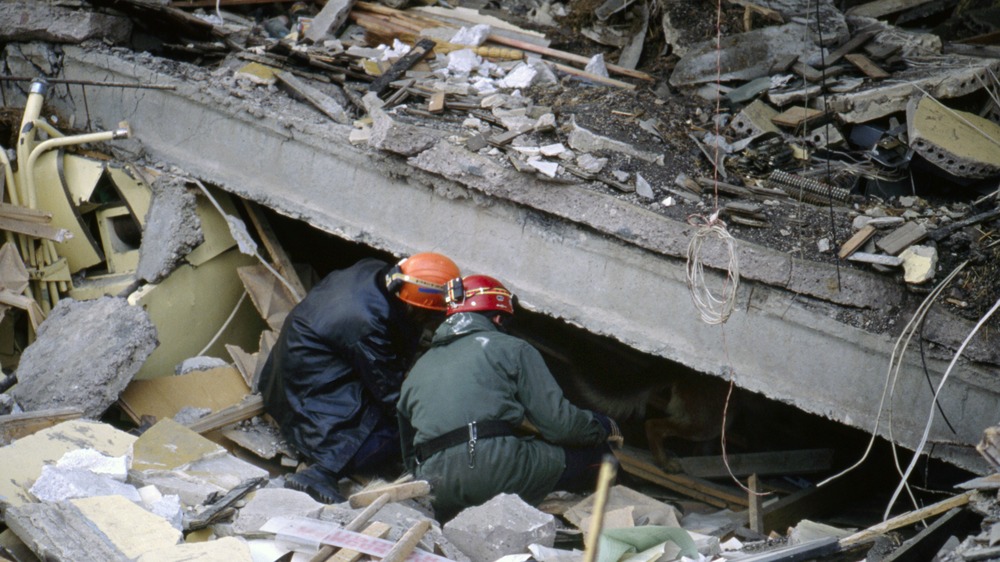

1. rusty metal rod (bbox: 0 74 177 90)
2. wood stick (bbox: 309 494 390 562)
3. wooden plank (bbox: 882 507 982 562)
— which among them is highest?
rusty metal rod (bbox: 0 74 177 90)

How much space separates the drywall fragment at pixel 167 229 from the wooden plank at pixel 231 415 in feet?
4.20

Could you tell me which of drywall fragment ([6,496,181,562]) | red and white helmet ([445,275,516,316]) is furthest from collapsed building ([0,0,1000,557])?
drywall fragment ([6,496,181,562])

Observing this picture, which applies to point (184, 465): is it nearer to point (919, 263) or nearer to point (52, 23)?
point (52, 23)

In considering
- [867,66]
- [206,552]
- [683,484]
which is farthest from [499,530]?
[867,66]

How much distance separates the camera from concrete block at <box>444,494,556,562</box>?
4.86 metres

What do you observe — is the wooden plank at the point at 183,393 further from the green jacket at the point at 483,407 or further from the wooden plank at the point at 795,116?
the wooden plank at the point at 795,116

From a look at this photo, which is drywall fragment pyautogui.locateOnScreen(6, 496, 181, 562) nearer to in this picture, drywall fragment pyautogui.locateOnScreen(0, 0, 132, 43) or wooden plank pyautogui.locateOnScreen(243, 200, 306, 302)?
wooden plank pyautogui.locateOnScreen(243, 200, 306, 302)

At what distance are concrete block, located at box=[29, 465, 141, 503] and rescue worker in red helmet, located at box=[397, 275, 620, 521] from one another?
1717 mm

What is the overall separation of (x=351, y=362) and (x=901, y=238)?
362 centimetres

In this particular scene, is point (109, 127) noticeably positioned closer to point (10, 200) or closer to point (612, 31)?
point (10, 200)

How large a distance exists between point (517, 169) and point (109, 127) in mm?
3779

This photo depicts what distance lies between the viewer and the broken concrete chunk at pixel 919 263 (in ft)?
18.2

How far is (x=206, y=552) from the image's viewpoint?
14.7 feet

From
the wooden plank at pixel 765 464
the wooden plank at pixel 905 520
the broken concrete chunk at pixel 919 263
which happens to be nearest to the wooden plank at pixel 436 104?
the wooden plank at pixel 765 464
